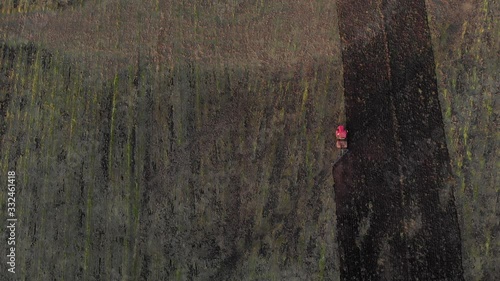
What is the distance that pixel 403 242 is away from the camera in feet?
16.6

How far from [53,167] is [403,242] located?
4.18 metres

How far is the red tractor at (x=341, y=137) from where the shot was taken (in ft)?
17.1

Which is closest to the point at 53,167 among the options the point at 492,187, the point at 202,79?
the point at 202,79

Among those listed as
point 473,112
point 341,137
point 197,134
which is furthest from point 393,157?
point 197,134

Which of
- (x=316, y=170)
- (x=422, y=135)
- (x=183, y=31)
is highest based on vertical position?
(x=183, y=31)

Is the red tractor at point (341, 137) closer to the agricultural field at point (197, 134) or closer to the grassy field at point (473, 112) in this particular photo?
the agricultural field at point (197, 134)

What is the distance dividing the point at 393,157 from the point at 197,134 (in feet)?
7.58

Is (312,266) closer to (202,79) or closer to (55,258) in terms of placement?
(202,79)

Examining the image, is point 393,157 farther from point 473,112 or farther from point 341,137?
point 473,112

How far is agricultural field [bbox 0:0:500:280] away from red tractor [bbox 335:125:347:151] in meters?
0.10

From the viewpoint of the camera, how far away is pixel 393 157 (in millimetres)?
5266

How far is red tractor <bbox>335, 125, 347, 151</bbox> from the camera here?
5216 millimetres

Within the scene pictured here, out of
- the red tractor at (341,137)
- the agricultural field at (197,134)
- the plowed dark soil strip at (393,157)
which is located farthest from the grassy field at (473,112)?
the red tractor at (341,137)

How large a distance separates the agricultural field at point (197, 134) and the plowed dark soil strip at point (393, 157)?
0.15 metres
